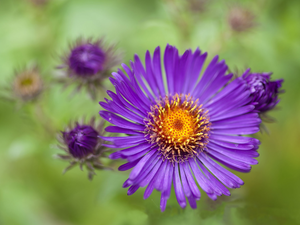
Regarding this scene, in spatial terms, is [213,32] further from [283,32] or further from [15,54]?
[15,54]

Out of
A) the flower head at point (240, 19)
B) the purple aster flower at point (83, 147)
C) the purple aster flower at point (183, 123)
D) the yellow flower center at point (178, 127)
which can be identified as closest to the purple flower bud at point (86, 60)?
the purple aster flower at point (183, 123)

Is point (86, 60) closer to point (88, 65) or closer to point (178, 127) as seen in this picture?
point (88, 65)

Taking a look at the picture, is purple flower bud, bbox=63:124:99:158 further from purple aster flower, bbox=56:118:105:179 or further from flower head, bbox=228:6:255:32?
flower head, bbox=228:6:255:32

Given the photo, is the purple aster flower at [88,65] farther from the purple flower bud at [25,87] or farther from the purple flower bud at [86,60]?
the purple flower bud at [25,87]

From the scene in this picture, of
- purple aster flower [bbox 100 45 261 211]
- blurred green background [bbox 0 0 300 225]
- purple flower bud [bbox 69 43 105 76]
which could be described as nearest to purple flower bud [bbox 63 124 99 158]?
purple aster flower [bbox 100 45 261 211]

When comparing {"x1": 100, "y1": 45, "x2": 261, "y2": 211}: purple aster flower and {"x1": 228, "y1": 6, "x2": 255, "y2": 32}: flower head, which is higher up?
{"x1": 228, "y1": 6, "x2": 255, "y2": 32}: flower head

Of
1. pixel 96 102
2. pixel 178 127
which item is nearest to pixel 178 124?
pixel 178 127
